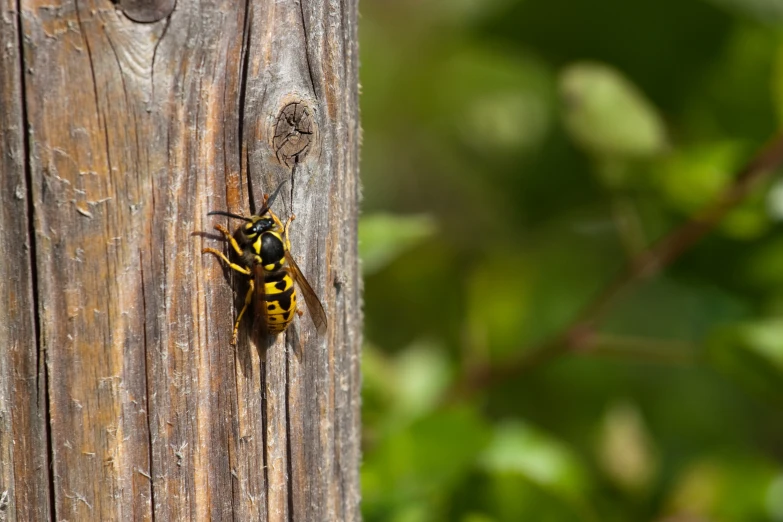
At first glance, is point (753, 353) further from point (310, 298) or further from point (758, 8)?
point (310, 298)

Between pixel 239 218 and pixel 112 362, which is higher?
pixel 239 218

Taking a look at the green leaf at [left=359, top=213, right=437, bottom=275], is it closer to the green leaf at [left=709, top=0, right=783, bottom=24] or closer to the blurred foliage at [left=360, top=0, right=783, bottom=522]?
the blurred foliage at [left=360, top=0, right=783, bottom=522]

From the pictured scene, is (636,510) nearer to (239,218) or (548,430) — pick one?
(548,430)

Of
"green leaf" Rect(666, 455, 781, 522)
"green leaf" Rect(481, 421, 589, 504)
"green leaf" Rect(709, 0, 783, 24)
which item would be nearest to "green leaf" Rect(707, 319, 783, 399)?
"green leaf" Rect(481, 421, 589, 504)

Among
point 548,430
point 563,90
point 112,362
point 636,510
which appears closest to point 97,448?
point 112,362

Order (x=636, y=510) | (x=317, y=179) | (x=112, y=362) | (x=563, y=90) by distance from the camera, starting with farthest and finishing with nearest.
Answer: (x=636, y=510) → (x=563, y=90) → (x=317, y=179) → (x=112, y=362)

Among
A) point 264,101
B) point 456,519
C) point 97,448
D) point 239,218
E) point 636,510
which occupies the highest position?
point 264,101

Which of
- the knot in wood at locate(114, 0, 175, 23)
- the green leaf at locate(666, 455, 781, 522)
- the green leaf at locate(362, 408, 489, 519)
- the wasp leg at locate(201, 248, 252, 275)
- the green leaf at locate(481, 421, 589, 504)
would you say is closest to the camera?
the knot in wood at locate(114, 0, 175, 23)

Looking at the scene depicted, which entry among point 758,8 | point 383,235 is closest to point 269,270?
point 383,235
